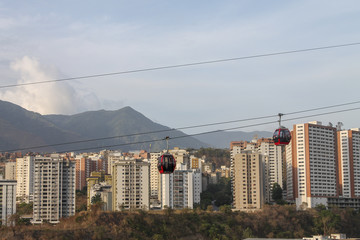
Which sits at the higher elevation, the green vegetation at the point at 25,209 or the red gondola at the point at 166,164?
the red gondola at the point at 166,164

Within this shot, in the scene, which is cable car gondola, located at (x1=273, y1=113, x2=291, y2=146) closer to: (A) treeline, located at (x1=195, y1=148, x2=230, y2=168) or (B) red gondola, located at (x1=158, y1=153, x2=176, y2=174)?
(B) red gondola, located at (x1=158, y1=153, x2=176, y2=174)

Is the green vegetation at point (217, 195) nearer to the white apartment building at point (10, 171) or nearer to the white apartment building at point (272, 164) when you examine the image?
the white apartment building at point (272, 164)

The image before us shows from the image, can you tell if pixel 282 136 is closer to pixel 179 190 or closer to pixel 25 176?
pixel 179 190

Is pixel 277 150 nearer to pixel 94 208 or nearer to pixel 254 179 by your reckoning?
pixel 254 179

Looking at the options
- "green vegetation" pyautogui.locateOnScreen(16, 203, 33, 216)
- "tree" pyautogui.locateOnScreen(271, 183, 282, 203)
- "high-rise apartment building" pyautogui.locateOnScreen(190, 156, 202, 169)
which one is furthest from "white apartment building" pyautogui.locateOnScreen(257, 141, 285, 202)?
"green vegetation" pyautogui.locateOnScreen(16, 203, 33, 216)

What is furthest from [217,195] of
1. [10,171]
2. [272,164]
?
[10,171]

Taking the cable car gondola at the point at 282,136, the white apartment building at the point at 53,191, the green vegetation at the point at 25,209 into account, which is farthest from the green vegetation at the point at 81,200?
the cable car gondola at the point at 282,136

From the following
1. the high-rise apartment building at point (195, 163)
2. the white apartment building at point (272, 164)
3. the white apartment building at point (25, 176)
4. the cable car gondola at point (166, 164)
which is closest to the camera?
the cable car gondola at point (166, 164)
